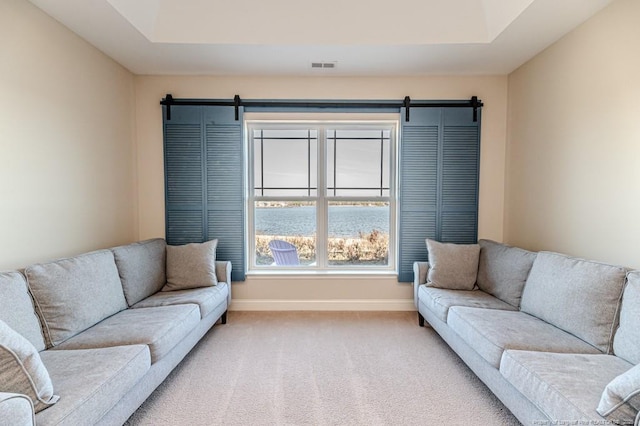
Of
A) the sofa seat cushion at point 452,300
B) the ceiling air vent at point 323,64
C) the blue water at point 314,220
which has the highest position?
the ceiling air vent at point 323,64

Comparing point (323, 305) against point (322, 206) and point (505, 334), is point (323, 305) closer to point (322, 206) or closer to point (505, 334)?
point (322, 206)

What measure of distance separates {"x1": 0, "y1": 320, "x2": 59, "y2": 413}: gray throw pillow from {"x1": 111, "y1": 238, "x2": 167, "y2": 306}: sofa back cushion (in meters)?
1.32

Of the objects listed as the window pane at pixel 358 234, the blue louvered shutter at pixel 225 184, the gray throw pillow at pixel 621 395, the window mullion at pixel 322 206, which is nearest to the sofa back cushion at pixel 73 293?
the blue louvered shutter at pixel 225 184

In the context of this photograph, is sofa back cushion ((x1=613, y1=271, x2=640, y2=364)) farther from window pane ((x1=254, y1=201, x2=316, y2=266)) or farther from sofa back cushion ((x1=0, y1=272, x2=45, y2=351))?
sofa back cushion ((x1=0, y1=272, x2=45, y2=351))

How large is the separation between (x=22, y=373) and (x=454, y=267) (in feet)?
10.3

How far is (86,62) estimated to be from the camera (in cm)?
280

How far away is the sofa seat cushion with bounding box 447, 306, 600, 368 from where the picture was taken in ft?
6.23

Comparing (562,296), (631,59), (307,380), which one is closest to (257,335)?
(307,380)

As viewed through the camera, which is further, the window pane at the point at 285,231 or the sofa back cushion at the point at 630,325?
the window pane at the point at 285,231

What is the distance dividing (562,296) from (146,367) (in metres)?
2.66

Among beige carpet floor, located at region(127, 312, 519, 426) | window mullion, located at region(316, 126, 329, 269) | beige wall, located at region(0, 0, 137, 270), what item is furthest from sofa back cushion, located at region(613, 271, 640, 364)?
beige wall, located at region(0, 0, 137, 270)

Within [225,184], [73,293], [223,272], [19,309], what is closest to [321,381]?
[223,272]

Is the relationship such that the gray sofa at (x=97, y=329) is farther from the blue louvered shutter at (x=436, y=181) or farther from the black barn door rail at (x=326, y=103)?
the blue louvered shutter at (x=436, y=181)

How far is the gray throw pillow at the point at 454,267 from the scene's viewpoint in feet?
10.3
